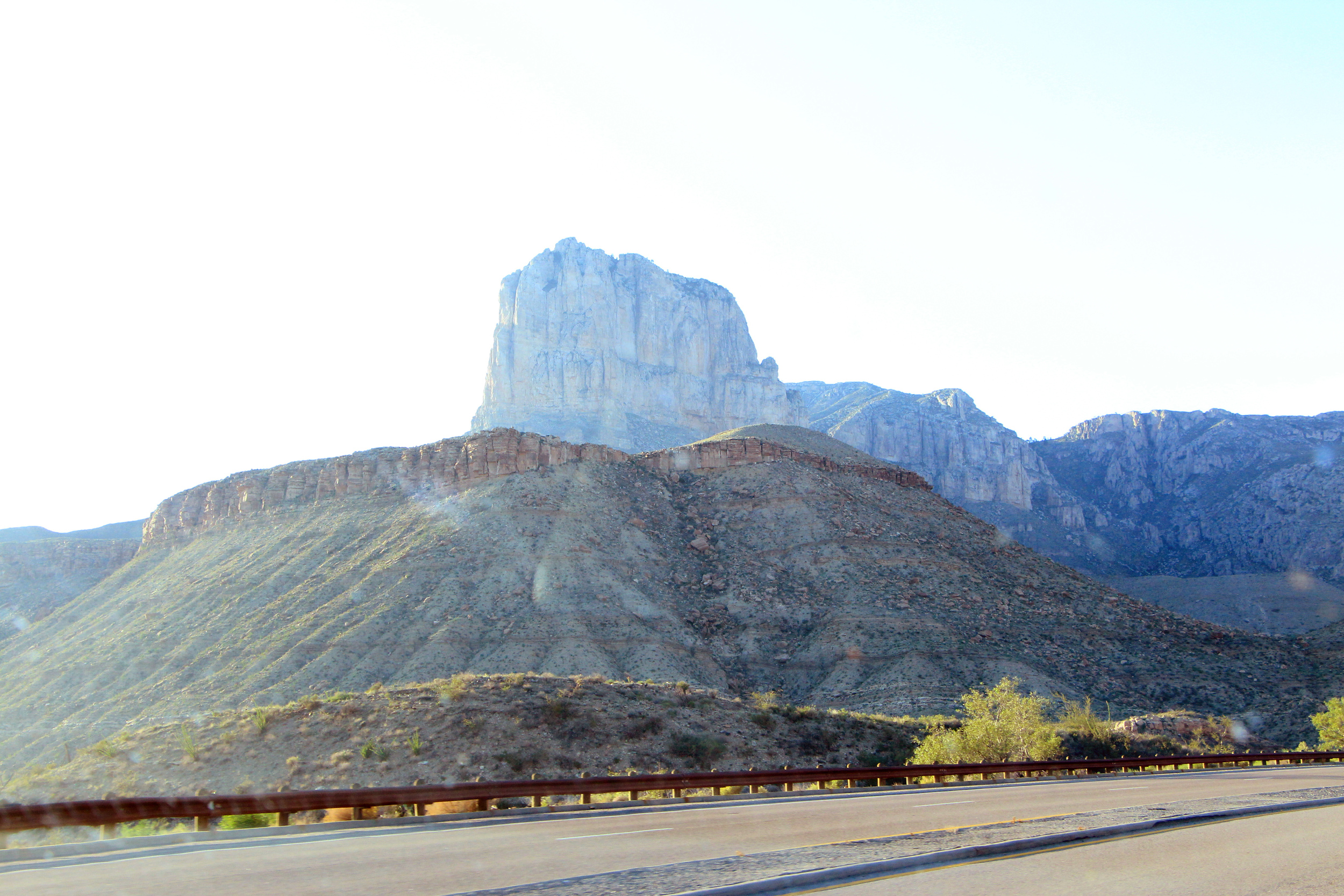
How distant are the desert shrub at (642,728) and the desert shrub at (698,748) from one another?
0.90 meters

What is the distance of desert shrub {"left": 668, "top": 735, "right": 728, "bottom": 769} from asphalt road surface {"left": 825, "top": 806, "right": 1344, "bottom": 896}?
20043 mm

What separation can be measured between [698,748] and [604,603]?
85.2ft

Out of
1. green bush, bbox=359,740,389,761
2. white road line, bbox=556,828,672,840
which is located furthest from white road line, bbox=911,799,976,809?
green bush, bbox=359,740,389,761

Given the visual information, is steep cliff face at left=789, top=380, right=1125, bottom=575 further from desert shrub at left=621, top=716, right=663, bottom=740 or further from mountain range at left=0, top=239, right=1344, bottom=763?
desert shrub at left=621, top=716, right=663, bottom=740

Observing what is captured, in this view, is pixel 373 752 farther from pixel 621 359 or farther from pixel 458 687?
pixel 621 359

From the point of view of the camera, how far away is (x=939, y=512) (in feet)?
258

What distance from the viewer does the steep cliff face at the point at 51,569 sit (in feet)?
298

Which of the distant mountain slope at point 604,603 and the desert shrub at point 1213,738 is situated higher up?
the distant mountain slope at point 604,603

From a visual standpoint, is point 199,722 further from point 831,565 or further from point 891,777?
point 831,565

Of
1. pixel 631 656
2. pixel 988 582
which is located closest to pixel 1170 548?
pixel 988 582

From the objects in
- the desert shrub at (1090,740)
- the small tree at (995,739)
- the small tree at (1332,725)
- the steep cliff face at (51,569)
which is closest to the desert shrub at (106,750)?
the small tree at (995,739)

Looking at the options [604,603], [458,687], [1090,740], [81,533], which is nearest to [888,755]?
[1090,740]

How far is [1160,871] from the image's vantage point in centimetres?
1068

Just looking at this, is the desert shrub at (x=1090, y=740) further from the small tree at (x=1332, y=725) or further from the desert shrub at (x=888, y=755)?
the small tree at (x=1332, y=725)
